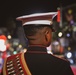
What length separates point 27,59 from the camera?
1.76 metres

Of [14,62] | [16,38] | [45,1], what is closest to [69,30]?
[45,1]

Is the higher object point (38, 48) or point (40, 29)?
point (40, 29)

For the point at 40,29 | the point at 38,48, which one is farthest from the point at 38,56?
the point at 40,29

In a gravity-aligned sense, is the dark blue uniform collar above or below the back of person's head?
below

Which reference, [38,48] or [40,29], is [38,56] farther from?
[40,29]

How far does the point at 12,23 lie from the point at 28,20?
24.7m

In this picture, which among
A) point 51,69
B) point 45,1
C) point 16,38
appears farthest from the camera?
point 16,38

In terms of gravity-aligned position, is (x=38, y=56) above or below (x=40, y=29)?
below

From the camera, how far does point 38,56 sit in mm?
1732

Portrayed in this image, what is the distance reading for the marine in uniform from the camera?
5.49 ft

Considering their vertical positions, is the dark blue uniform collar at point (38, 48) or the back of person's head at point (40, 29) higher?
the back of person's head at point (40, 29)

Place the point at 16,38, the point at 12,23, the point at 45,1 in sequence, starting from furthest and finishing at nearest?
the point at 16,38
the point at 12,23
the point at 45,1

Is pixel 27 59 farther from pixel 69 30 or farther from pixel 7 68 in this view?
pixel 69 30

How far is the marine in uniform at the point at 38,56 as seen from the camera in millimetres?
1672
